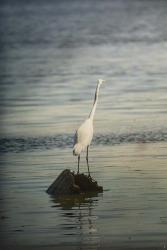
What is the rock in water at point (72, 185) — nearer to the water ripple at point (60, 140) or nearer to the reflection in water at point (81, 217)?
the reflection in water at point (81, 217)

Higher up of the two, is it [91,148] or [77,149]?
[77,149]

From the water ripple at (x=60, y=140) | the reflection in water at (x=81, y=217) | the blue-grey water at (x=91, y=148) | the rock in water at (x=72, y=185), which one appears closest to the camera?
the reflection in water at (x=81, y=217)

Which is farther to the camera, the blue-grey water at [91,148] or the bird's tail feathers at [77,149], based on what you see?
the bird's tail feathers at [77,149]

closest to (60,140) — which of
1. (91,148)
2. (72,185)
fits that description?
(91,148)

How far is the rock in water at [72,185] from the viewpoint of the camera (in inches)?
547

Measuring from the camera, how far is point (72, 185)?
13891 mm

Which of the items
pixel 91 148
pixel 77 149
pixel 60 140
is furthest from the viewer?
pixel 60 140

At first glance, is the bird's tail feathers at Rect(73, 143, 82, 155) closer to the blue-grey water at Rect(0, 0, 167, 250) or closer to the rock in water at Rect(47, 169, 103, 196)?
the blue-grey water at Rect(0, 0, 167, 250)

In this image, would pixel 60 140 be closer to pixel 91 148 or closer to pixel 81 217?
pixel 91 148

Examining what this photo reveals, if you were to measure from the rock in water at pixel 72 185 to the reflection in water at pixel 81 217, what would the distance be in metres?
0.09

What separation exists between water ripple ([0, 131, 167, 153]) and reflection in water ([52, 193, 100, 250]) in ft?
13.5

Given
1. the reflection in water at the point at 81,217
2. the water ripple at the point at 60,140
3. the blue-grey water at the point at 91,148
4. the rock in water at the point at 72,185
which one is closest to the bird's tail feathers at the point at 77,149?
the blue-grey water at the point at 91,148

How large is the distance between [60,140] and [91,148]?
950mm

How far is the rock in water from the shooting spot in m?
A: 13.9
